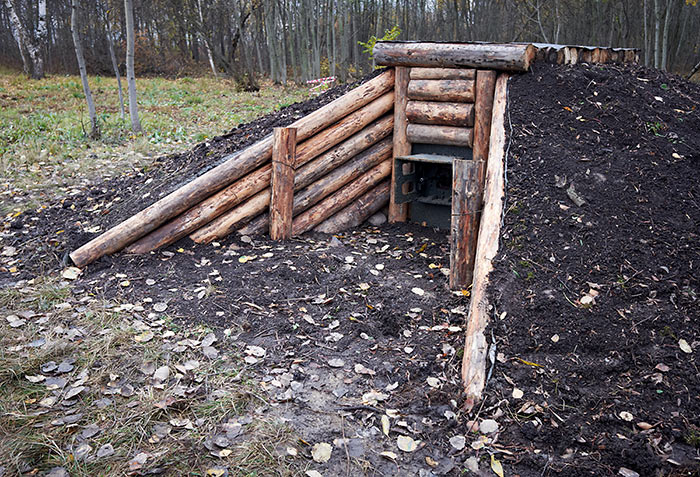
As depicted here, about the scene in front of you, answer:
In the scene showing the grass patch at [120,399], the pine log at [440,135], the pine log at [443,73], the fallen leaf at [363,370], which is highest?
the pine log at [443,73]

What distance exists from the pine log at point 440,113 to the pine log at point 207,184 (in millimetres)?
457

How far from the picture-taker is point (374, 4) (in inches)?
957

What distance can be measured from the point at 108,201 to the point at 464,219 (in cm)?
388

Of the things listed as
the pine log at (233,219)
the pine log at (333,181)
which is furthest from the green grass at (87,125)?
the pine log at (333,181)

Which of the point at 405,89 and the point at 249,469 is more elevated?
the point at 405,89

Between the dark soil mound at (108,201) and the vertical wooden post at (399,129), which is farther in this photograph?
the vertical wooden post at (399,129)

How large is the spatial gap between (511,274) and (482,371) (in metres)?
0.77

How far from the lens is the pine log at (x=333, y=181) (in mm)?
5160

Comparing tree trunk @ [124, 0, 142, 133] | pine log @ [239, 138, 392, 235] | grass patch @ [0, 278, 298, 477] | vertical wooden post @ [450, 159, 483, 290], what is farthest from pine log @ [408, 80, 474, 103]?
tree trunk @ [124, 0, 142, 133]

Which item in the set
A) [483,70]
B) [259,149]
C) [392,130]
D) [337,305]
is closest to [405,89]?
[392,130]

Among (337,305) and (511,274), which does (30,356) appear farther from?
(511,274)

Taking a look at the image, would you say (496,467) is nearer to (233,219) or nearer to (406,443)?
(406,443)

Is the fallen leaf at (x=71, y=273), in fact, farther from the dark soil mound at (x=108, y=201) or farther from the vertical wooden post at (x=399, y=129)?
the vertical wooden post at (x=399, y=129)

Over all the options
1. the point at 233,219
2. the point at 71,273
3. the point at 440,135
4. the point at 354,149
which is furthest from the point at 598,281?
the point at 71,273
